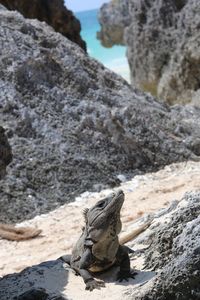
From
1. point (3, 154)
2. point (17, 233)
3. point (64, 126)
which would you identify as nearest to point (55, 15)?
point (64, 126)

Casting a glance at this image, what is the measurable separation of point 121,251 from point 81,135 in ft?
13.8

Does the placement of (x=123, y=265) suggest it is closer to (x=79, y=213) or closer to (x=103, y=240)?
(x=103, y=240)

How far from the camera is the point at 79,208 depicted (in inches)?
300

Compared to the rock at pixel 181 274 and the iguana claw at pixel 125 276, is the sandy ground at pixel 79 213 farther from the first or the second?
the rock at pixel 181 274

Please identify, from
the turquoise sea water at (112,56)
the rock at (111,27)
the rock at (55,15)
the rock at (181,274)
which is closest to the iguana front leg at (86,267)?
the rock at (181,274)

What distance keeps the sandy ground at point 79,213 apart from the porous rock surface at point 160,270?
1.15 m

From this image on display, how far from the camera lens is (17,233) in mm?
6969

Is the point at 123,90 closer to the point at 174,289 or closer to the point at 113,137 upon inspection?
the point at 113,137

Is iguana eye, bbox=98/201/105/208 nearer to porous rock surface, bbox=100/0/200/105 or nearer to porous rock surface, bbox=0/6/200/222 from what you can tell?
porous rock surface, bbox=0/6/200/222

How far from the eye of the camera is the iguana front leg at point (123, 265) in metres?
4.35

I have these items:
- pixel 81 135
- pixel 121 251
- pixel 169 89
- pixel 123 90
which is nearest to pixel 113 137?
pixel 81 135

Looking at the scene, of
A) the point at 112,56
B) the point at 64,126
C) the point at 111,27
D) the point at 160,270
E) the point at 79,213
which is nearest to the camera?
the point at 160,270

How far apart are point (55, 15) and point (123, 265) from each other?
1121cm

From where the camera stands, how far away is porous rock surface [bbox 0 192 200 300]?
353cm
